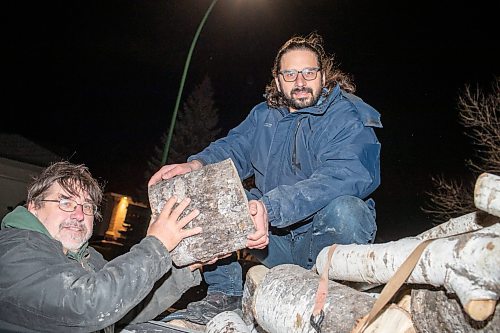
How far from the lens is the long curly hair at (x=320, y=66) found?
12.5 feet

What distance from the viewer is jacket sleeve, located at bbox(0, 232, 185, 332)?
7.81 feet

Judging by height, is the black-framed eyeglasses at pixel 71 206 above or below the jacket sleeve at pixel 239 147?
below

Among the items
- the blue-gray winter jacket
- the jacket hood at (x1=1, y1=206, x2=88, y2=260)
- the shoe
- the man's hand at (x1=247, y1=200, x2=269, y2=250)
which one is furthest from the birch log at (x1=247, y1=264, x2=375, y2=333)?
the jacket hood at (x1=1, y1=206, x2=88, y2=260)

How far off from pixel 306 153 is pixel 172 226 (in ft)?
4.19

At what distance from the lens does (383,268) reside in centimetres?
225

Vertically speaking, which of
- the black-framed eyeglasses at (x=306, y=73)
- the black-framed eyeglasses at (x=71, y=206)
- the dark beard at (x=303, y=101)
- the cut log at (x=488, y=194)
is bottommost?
the black-framed eyeglasses at (x=71, y=206)

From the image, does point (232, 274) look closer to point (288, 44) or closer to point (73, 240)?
point (73, 240)

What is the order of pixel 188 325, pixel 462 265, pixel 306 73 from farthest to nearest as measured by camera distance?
pixel 306 73
pixel 188 325
pixel 462 265

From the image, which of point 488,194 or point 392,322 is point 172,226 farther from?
point 488,194

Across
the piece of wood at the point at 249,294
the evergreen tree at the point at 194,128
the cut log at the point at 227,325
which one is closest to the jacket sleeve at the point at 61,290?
the cut log at the point at 227,325

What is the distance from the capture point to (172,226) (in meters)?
2.81

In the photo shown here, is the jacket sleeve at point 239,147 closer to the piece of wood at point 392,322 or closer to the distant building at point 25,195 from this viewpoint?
the piece of wood at point 392,322

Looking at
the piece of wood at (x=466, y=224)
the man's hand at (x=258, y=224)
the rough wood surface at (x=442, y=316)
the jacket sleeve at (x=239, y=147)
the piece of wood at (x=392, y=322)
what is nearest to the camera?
the rough wood surface at (x=442, y=316)

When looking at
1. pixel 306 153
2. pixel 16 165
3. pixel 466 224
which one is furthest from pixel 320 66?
pixel 16 165
